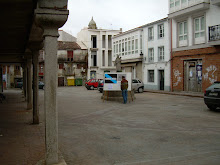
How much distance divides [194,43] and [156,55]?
708 centimetres

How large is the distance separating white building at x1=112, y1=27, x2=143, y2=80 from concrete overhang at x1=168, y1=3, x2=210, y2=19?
823 centimetres

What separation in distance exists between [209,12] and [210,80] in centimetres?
618

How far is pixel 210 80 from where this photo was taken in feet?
72.0

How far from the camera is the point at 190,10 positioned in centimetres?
2314

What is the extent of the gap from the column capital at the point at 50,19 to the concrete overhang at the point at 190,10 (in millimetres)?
20120

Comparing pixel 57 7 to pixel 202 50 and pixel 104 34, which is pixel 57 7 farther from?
pixel 104 34

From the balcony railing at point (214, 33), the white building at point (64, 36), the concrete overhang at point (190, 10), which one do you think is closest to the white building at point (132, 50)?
the concrete overhang at point (190, 10)

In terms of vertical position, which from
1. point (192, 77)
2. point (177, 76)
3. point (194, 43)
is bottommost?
point (192, 77)

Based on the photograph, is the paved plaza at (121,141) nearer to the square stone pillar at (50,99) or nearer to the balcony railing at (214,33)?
the square stone pillar at (50,99)

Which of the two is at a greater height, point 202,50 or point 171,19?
point 171,19

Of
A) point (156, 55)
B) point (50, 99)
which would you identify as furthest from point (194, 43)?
point (50, 99)

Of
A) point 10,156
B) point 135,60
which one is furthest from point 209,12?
point 10,156

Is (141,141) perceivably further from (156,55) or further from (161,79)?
(156,55)

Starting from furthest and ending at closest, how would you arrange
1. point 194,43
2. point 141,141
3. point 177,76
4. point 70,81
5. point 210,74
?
point 70,81 < point 177,76 < point 194,43 < point 210,74 < point 141,141
